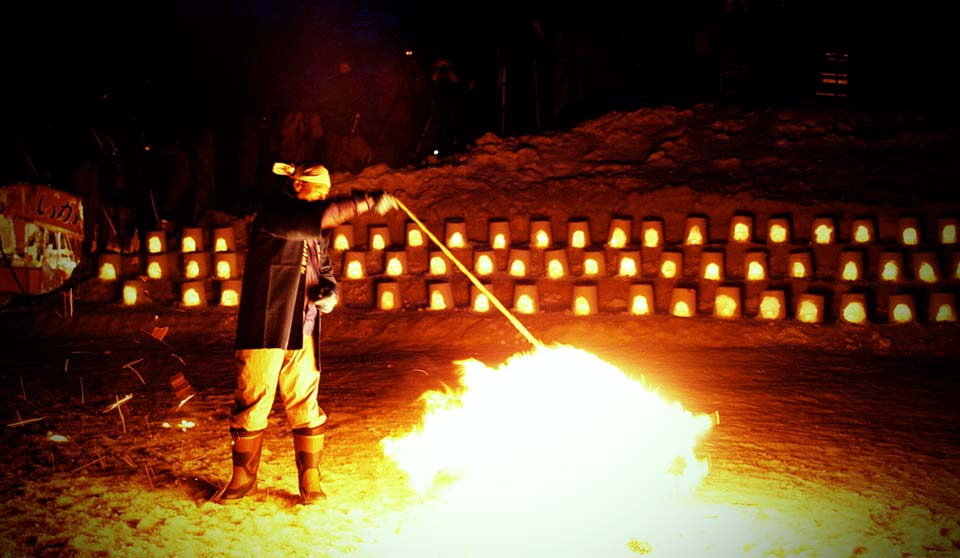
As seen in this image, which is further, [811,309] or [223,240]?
[223,240]

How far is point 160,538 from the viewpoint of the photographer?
123 inches

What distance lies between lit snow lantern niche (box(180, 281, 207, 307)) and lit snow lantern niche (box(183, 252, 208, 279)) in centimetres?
19

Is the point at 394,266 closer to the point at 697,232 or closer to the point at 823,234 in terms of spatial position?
the point at 697,232

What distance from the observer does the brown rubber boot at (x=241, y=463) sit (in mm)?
3510

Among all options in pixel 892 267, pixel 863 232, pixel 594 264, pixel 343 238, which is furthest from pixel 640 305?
pixel 343 238

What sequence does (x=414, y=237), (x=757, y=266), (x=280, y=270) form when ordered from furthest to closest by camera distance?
(x=414, y=237) → (x=757, y=266) → (x=280, y=270)

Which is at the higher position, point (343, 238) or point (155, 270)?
point (343, 238)

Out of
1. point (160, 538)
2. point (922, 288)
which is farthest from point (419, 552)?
point (922, 288)

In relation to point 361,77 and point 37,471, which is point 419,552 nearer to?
point 37,471

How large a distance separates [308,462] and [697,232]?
669cm

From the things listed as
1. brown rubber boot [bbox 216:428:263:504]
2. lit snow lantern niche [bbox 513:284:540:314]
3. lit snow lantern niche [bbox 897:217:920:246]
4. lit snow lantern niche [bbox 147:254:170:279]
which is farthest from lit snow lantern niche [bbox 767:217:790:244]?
lit snow lantern niche [bbox 147:254:170:279]

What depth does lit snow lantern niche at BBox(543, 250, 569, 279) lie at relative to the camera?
8977 millimetres

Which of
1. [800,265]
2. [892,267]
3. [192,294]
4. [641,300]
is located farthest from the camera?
[192,294]

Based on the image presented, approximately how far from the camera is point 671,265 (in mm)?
8641
